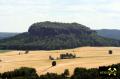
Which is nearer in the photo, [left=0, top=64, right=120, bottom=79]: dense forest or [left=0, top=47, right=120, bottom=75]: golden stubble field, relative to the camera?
[left=0, top=64, right=120, bottom=79]: dense forest

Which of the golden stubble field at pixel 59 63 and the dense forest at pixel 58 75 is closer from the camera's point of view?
the dense forest at pixel 58 75

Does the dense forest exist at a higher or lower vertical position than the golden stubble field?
higher

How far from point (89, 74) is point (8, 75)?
21.7m

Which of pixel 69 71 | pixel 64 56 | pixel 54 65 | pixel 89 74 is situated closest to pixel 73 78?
pixel 89 74

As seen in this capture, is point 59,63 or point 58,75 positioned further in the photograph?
point 59,63

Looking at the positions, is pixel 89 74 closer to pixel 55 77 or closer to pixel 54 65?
pixel 55 77

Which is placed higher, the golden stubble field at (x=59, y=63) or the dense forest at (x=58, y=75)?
the dense forest at (x=58, y=75)

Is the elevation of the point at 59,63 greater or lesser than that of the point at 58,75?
lesser

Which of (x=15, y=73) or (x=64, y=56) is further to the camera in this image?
(x=64, y=56)

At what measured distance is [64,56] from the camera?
498ft

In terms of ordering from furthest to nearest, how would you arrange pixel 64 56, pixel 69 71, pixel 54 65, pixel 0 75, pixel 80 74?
pixel 64 56 < pixel 54 65 < pixel 69 71 < pixel 0 75 < pixel 80 74

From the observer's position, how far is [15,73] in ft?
316

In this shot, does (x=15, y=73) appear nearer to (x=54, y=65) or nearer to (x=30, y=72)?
(x=30, y=72)

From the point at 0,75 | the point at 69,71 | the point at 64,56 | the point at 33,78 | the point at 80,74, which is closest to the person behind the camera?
the point at 33,78
